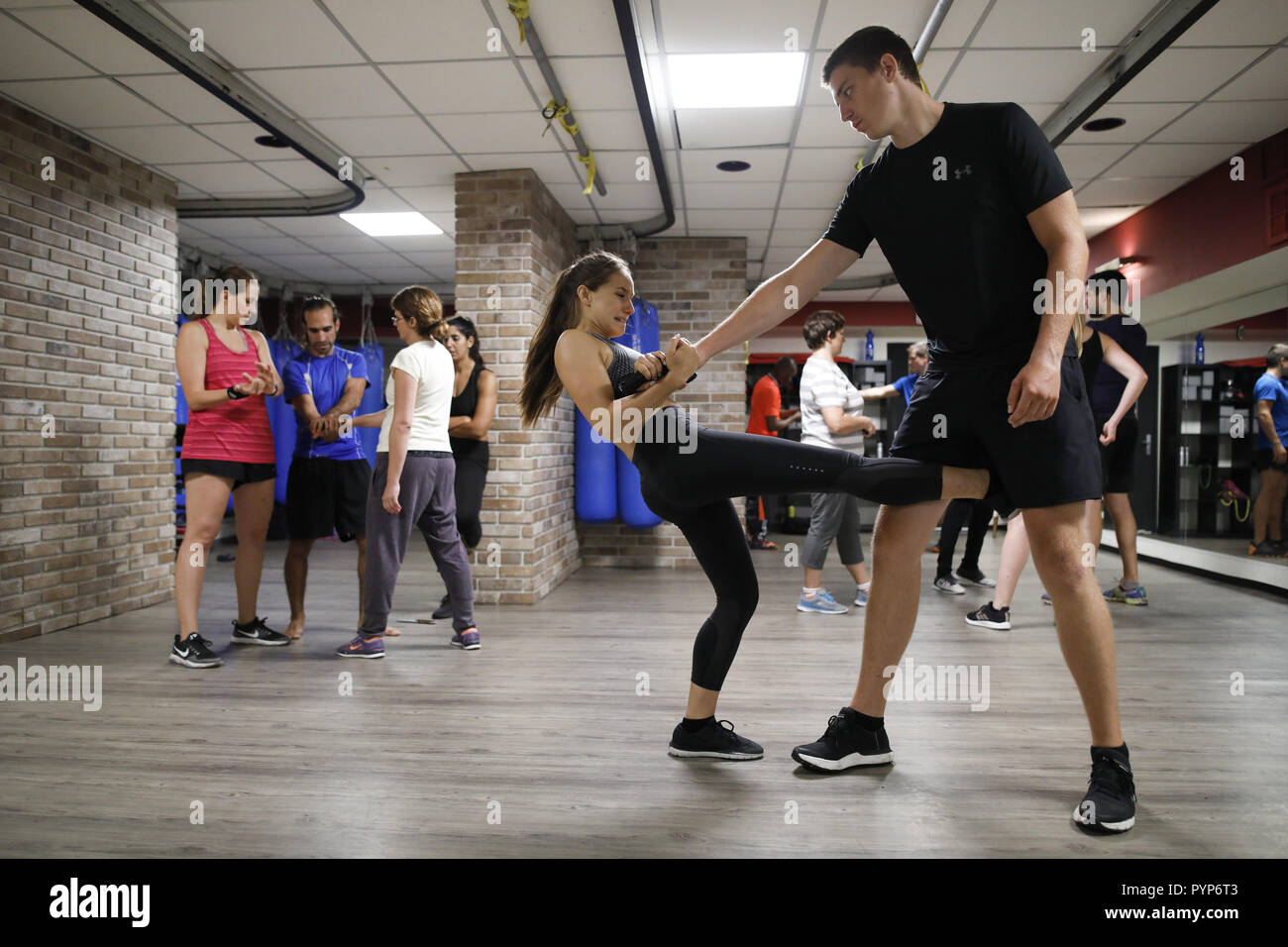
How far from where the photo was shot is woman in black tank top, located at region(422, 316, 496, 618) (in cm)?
373

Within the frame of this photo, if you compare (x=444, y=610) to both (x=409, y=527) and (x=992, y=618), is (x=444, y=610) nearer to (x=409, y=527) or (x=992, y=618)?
(x=409, y=527)

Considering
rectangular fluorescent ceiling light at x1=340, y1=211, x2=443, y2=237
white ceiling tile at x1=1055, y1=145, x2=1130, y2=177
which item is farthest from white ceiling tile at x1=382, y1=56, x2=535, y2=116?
white ceiling tile at x1=1055, y1=145, x2=1130, y2=177

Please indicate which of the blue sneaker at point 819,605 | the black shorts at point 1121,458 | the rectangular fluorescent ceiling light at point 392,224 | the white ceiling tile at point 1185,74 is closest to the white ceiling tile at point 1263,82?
the white ceiling tile at point 1185,74

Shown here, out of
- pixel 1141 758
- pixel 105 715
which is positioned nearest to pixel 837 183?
pixel 1141 758

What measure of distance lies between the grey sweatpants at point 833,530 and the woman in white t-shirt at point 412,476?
1.74 meters

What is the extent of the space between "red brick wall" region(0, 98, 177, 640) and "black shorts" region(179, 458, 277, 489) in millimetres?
1173

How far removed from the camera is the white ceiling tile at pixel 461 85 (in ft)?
11.1

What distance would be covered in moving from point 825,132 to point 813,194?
1108 mm

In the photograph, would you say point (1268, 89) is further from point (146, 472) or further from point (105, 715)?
point (146, 472)

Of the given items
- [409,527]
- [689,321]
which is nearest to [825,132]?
[689,321]

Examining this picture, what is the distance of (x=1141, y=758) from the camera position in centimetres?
203

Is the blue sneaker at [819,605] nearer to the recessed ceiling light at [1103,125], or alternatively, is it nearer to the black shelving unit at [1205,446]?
the recessed ceiling light at [1103,125]

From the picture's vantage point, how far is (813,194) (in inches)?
207

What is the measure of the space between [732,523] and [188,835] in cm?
130
